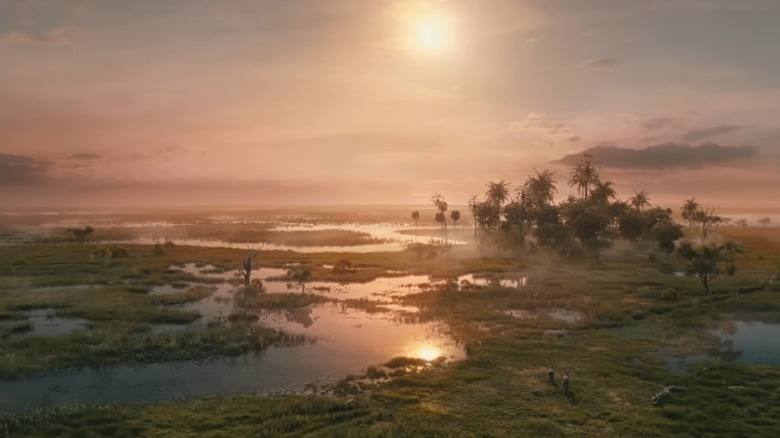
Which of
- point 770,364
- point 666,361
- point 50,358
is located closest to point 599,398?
point 666,361

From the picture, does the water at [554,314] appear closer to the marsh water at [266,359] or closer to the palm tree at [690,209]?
the marsh water at [266,359]

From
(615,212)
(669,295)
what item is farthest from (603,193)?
(669,295)

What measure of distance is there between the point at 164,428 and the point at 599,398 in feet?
71.6

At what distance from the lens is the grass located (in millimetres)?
23156

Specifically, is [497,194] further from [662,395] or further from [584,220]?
[662,395]

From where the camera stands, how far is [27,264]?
80750 millimetres

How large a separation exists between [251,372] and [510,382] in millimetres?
16076

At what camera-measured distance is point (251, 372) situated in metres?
31.6

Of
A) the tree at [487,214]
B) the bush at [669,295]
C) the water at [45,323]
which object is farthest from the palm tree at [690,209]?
the water at [45,323]

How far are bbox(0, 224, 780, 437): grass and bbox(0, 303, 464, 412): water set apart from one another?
6.22ft

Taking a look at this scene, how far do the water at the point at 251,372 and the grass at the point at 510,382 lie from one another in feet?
6.22

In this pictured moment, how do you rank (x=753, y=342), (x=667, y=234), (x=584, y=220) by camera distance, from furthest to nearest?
(x=584, y=220), (x=667, y=234), (x=753, y=342)

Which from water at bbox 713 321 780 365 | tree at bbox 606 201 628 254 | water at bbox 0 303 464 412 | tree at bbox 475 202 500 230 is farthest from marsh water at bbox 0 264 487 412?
tree at bbox 475 202 500 230

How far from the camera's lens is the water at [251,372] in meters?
27.7
